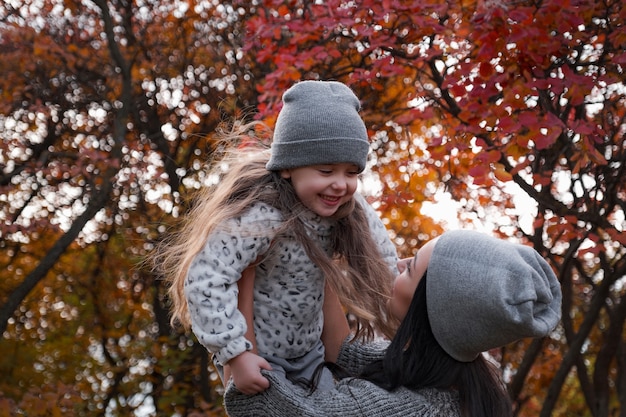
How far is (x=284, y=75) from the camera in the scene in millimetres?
4109

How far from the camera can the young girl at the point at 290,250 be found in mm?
2127

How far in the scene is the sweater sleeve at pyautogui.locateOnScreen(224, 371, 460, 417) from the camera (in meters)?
2.07

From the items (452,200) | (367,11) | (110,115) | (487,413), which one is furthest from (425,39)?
(110,115)

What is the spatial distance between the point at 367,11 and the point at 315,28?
0.26 meters

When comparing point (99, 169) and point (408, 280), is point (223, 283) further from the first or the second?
point (99, 169)

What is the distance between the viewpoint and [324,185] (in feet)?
7.40

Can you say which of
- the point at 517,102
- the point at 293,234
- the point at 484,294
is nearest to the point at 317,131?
the point at 293,234

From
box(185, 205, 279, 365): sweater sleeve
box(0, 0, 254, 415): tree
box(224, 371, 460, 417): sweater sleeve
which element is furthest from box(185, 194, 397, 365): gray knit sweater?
box(0, 0, 254, 415): tree

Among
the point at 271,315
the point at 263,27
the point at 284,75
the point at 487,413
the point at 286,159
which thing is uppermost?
the point at 263,27

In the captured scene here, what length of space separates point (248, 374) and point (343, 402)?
0.24m

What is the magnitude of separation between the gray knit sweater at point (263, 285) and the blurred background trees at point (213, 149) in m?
1.13

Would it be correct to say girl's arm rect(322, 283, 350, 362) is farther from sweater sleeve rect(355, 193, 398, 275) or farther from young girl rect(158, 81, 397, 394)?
sweater sleeve rect(355, 193, 398, 275)

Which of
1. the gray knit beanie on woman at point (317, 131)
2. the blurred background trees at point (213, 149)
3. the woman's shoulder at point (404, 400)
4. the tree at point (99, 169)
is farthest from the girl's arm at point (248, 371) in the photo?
the tree at point (99, 169)

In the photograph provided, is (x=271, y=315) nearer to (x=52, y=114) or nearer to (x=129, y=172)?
(x=129, y=172)
